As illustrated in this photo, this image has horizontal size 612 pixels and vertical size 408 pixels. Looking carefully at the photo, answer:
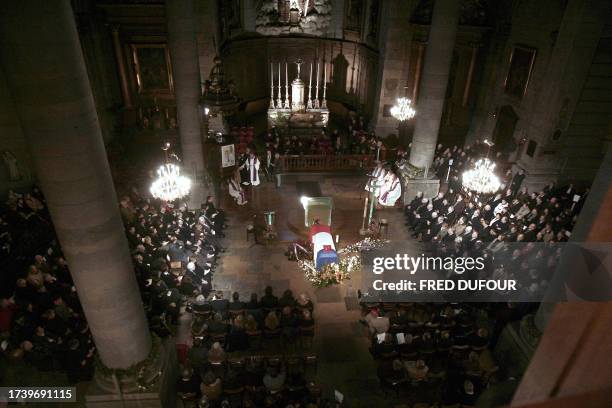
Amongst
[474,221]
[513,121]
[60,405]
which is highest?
[513,121]

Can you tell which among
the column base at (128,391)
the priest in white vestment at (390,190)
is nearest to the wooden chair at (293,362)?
the column base at (128,391)

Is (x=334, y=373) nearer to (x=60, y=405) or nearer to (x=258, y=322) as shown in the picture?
(x=258, y=322)

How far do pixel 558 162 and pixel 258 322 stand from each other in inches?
492

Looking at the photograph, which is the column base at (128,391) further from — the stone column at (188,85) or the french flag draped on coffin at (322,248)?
the stone column at (188,85)

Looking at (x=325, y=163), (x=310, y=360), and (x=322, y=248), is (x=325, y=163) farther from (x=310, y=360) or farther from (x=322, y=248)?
(x=310, y=360)

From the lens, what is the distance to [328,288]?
1155cm

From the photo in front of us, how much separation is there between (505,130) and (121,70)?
16.6 meters

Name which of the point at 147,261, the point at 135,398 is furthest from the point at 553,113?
the point at 135,398

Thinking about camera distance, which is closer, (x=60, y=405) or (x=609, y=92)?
(x=60, y=405)

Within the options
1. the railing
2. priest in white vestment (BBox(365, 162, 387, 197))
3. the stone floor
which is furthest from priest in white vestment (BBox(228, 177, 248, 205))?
priest in white vestment (BBox(365, 162, 387, 197))

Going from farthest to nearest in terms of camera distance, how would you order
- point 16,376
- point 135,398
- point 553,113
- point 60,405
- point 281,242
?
point 553,113 → point 281,242 → point 16,376 → point 60,405 → point 135,398

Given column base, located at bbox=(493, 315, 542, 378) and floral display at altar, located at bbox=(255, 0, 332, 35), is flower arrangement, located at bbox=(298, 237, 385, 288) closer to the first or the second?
column base, located at bbox=(493, 315, 542, 378)

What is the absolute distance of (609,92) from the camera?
45.9 ft

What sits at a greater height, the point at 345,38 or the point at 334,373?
the point at 345,38
